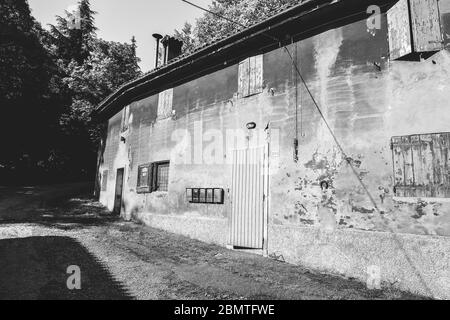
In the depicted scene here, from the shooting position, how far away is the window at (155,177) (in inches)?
435

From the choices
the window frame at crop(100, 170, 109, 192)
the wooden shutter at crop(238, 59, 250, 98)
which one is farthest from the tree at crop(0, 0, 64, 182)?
the wooden shutter at crop(238, 59, 250, 98)

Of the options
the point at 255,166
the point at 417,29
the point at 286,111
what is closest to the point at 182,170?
the point at 255,166

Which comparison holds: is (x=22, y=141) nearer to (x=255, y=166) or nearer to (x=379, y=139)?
(x=255, y=166)

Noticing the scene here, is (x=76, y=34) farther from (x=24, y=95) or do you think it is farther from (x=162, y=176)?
(x=162, y=176)

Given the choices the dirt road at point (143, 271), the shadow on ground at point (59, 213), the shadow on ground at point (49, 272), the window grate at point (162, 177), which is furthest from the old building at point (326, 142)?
the shadow on ground at point (49, 272)

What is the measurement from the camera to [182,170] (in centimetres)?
1017

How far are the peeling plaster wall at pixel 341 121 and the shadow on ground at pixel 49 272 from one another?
11.5ft

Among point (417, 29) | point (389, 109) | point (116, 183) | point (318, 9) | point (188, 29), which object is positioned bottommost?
point (116, 183)

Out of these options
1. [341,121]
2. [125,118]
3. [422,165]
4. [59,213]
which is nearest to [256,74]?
[341,121]

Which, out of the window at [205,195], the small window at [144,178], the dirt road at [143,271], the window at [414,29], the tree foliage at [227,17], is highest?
the tree foliage at [227,17]

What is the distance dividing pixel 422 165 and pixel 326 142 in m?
1.83

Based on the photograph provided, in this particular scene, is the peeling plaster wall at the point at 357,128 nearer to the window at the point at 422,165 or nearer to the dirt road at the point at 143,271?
the window at the point at 422,165

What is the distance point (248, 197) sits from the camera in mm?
8227
